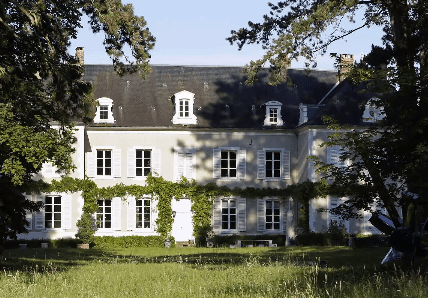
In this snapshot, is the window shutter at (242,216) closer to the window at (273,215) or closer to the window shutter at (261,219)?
the window shutter at (261,219)

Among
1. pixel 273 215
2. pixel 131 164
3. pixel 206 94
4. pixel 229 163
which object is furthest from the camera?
pixel 206 94

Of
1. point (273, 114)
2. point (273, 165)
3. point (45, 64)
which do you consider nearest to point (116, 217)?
point (273, 165)

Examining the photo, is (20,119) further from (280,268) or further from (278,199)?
(278,199)

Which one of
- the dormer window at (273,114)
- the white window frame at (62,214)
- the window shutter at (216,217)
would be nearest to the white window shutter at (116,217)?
the white window frame at (62,214)

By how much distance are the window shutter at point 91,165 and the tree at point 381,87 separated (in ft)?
58.0

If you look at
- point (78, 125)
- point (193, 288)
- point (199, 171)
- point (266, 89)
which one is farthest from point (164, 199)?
point (193, 288)

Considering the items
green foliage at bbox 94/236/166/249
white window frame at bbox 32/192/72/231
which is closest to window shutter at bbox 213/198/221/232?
green foliage at bbox 94/236/166/249

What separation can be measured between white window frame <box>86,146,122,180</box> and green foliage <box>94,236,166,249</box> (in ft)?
9.49

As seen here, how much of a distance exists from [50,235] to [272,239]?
10.2m

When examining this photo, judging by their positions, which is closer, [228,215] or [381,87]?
[381,87]

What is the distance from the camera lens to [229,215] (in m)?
35.3

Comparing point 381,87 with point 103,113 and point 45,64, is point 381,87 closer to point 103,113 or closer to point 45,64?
point 45,64

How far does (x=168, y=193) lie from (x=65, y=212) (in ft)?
15.7

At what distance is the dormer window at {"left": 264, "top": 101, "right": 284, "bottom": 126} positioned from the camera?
35.6 metres
